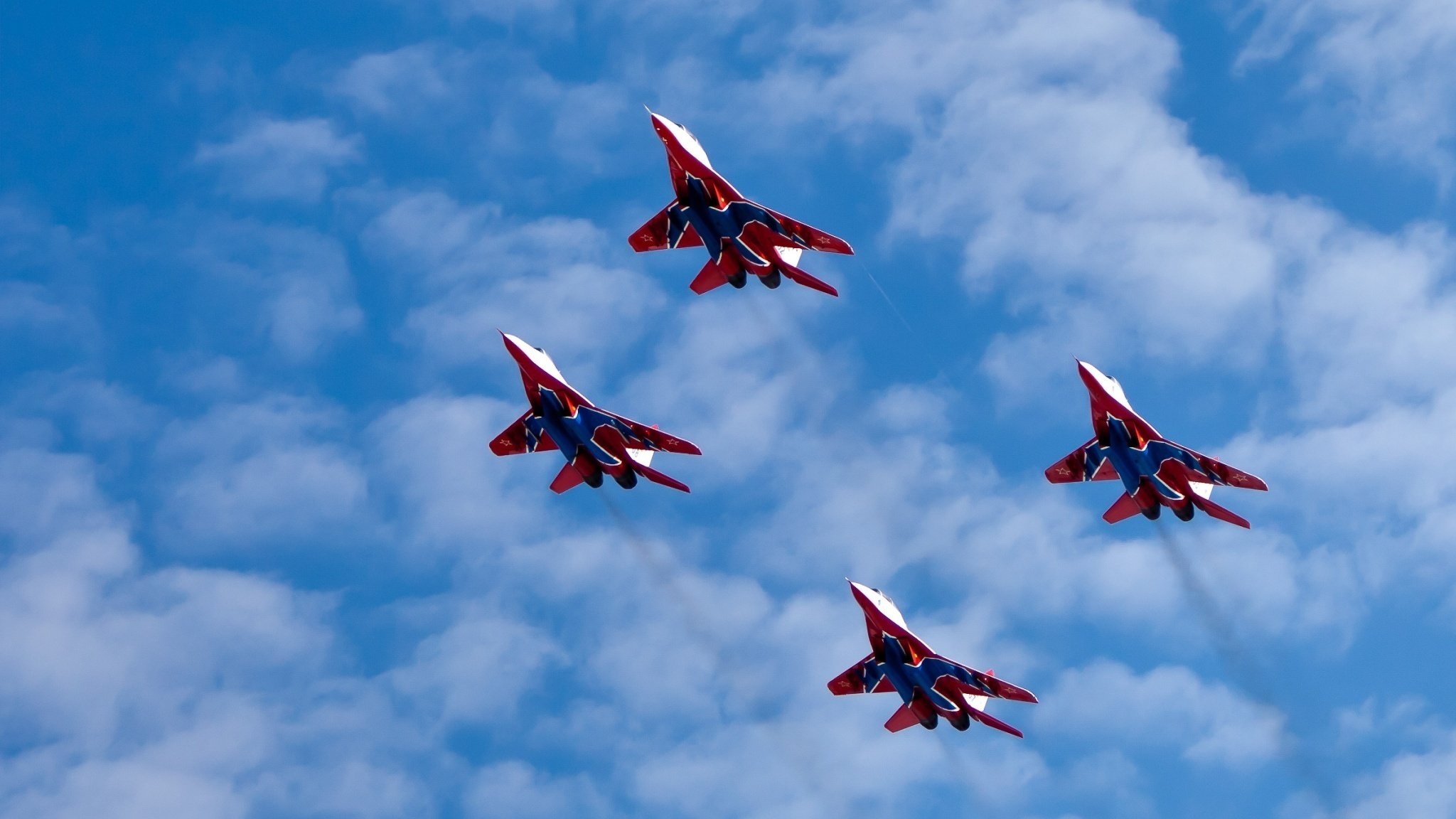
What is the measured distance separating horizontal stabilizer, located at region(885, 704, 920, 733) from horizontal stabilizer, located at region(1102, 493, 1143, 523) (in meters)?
14.2

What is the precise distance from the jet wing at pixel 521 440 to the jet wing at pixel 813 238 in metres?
16.2

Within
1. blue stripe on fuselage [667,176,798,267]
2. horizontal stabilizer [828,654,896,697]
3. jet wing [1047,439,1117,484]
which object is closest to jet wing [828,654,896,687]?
horizontal stabilizer [828,654,896,697]

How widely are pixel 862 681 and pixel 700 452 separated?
50.1 ft

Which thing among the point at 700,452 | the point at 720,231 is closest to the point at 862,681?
the point at 700,452

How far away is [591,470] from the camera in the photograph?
358ft

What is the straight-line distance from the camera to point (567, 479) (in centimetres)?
10931

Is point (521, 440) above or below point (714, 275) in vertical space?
below

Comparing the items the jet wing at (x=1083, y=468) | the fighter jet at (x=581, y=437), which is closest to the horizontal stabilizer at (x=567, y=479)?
the fighter jet at (x=581, y=437)

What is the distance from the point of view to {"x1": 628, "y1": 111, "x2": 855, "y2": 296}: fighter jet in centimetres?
10519

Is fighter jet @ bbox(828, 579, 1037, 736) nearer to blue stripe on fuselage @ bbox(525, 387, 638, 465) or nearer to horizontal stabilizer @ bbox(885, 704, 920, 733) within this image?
horizontal stabilizer @ bbox(885, 704, 920, 733)

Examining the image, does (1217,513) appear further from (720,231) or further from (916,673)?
(720,231)

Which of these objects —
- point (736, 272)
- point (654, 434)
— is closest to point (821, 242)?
point (736, 272)

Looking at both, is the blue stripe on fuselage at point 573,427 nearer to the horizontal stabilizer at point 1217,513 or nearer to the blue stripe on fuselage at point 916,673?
the blue stripe on fuselage at point 916,673

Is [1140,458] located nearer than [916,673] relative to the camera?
Yes
